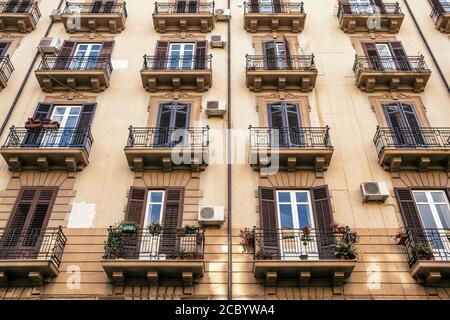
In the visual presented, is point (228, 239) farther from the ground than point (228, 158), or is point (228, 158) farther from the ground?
point (228, 158)

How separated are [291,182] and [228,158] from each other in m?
2.16

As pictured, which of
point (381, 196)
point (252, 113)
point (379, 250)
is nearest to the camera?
point (379, 250)

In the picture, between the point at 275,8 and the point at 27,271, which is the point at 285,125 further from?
the point at 27,271

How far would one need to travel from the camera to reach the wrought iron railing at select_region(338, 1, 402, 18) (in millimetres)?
21031

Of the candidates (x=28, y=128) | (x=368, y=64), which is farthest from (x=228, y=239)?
(x=368, y=64)

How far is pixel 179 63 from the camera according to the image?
19172 mm

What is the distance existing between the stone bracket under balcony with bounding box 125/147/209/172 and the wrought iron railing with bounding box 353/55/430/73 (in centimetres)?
714

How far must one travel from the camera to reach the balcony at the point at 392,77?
A: 17797 mm

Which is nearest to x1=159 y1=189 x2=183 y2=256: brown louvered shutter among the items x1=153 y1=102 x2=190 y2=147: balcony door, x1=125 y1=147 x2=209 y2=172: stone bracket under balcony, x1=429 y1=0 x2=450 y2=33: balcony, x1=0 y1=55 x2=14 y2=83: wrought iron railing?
x1=125 y1=147 x2=209 y2=172: stone bracket under balcony

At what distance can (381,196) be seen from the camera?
1450 cm

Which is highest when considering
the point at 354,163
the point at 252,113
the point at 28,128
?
the point at 252,113

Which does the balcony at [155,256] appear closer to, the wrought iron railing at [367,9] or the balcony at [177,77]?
the balcony at [177,77]

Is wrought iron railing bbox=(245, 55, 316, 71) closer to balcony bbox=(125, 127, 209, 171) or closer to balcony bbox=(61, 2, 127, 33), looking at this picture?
balcony bbox=(125, 127, 209, 171)

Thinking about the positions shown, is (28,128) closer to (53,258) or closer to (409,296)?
(53,258)
